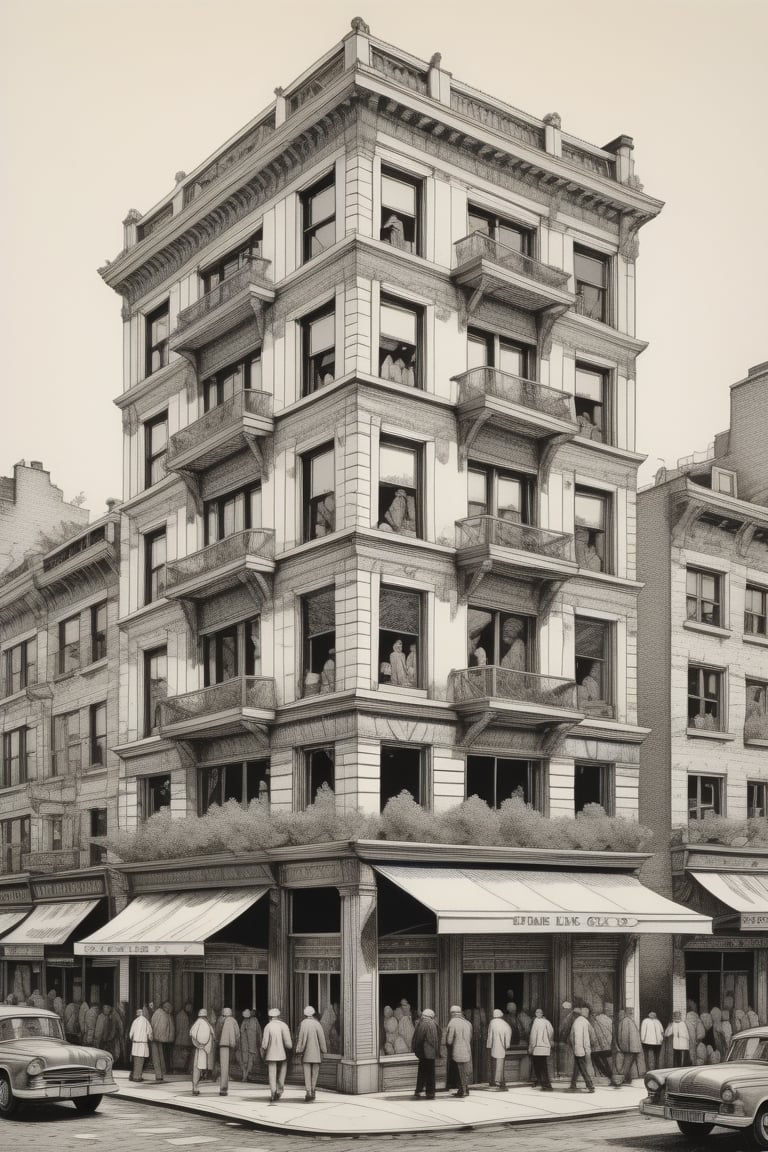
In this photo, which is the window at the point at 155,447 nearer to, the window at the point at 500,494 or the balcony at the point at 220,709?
the balcony at the point at 220,709

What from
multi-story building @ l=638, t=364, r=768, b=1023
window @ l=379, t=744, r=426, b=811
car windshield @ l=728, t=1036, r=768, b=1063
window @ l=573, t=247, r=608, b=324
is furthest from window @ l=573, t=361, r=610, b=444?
car windshield @ l=728, t=1036, r=768, b=1063

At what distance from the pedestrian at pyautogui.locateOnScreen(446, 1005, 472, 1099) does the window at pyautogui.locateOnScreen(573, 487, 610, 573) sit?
11948 millimetres

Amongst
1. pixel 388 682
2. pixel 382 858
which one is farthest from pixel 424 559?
pixel 382 858

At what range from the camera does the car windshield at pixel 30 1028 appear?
25078 mm

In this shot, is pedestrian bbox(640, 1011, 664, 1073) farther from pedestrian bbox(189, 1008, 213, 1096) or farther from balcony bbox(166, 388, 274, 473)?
balcony bbox(166, 388, 274, 473)

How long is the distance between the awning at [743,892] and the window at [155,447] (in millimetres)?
17642

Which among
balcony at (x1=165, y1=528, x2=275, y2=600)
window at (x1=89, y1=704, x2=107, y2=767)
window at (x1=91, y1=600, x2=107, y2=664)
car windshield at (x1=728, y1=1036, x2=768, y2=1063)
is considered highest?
balcony at (x1=165, y1=528, x2=275, y2=600)

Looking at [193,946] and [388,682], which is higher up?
[388,682]

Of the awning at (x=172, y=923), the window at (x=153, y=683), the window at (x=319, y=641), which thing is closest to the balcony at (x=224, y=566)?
the window at (x=319, y=641)

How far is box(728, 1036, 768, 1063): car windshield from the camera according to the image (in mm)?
21344

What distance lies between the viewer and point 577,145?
35.1m

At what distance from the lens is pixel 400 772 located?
2966 centimetres

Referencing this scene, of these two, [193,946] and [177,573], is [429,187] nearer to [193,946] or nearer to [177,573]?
[177,573]

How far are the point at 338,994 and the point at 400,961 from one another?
140 centimetres
